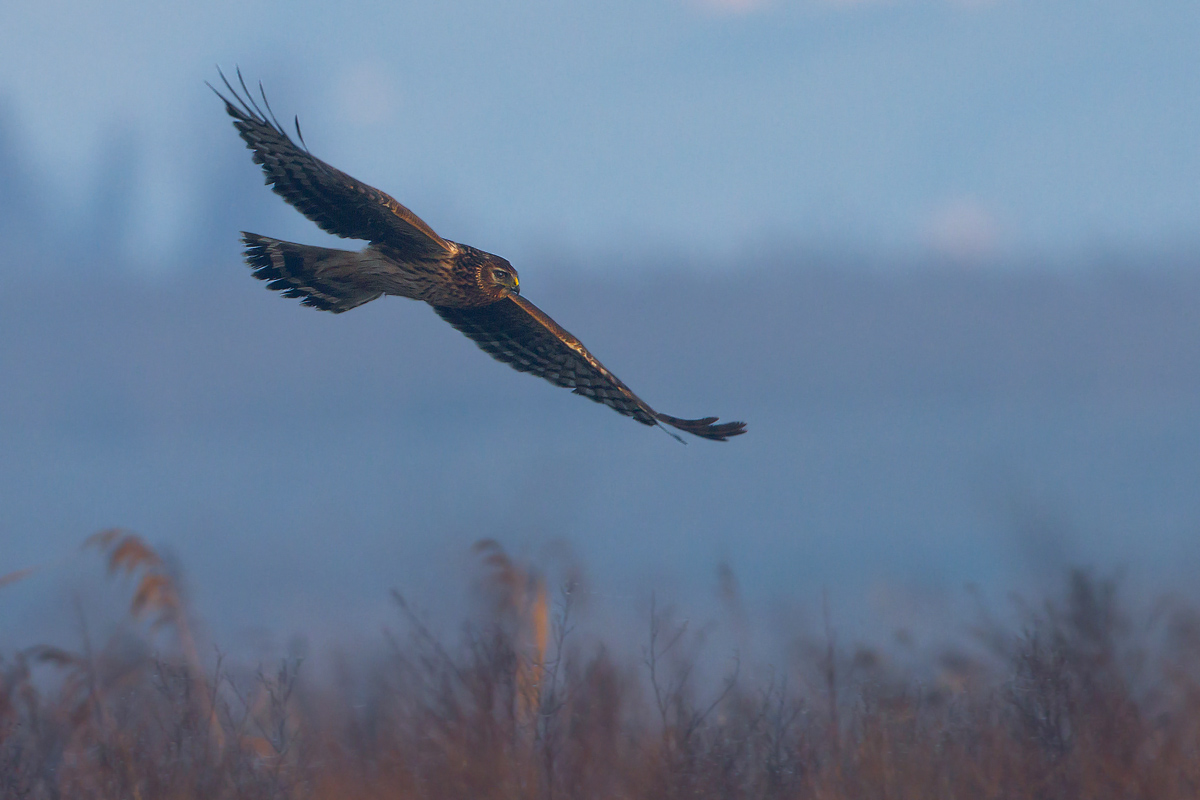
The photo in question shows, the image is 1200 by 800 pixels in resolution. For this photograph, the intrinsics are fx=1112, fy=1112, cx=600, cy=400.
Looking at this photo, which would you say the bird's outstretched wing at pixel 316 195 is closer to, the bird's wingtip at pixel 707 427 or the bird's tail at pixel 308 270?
the bird's tail at pixel 308 270

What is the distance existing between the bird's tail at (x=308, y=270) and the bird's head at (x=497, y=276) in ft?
2.11

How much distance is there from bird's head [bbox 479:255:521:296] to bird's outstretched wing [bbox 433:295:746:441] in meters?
0.17

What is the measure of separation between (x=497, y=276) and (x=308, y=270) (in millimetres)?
1116

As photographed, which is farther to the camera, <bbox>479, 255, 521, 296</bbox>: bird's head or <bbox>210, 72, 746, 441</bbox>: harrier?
<bbox>479, 255, 521, 296</bbox>: bird's head

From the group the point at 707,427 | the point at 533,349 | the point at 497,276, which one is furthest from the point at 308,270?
the point at 707,427

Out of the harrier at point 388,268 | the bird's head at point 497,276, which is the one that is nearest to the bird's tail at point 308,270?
the harrier at point 388,268

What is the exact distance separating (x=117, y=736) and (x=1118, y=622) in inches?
236

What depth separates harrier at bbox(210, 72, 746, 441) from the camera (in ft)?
19.7

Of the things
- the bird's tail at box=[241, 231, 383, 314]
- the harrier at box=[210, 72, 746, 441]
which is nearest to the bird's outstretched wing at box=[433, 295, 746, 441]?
the harrier at box=[210, 72, 746, 441]

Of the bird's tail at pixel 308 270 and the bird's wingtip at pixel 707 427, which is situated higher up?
the bird's tail at pixel 308 270

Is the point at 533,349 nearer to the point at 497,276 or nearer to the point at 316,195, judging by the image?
the point at 497,276

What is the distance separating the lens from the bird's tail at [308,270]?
6395mm

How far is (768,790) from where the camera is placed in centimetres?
636

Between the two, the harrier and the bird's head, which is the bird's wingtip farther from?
the bird's head
